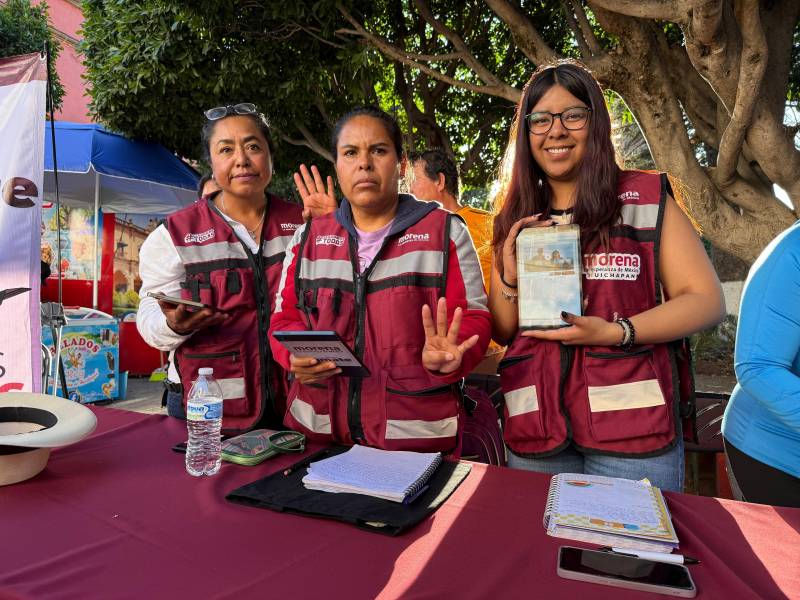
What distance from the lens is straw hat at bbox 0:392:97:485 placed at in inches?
64.2

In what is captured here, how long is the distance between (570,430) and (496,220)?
79cm

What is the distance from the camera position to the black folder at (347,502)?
4.53 ft

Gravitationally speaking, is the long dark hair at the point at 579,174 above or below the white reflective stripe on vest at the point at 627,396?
above

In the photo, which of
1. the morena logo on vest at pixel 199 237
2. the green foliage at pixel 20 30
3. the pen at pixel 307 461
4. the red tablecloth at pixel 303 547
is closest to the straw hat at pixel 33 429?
the red tablecloth at pixel 303 547

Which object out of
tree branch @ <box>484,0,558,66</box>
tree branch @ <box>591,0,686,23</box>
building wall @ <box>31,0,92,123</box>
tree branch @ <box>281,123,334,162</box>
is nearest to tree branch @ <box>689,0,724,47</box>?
tree branch @ <box>591,0,686,23</box>

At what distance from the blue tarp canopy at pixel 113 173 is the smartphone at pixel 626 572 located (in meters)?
7.94

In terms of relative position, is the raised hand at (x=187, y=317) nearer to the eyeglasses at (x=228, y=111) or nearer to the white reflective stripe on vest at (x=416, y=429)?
the white reflective stripe on vest at (x=416, y=429)

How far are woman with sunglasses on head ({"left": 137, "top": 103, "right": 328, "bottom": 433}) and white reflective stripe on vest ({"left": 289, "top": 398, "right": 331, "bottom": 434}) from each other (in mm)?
290

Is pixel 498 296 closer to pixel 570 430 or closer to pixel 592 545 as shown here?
pixel 570 430

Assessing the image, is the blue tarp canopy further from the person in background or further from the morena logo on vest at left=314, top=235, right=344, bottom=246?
the person in background

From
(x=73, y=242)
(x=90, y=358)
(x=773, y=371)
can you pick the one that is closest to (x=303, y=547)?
(x=773, y=371)

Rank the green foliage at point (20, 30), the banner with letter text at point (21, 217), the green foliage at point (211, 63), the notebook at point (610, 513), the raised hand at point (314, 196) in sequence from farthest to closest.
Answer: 1. the green foliage at point (20, 30)
2. the green foliage at point (211, 63)
3. the banner with letter text at point (21, 217)
4. the raised hand at point (314, 196)
5. the notebook at point (610, 513)

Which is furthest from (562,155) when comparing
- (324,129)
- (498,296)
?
(324,129)

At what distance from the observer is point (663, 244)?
6.15ft
